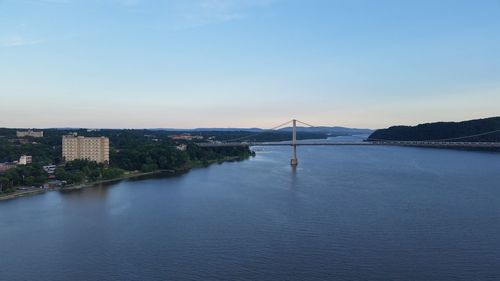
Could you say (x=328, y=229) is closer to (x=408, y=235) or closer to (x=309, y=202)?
(x=408, y=235)

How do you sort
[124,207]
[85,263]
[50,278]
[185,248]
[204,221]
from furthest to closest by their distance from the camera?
[124,207], [204,221], [185,248], [85,263], [50,278]

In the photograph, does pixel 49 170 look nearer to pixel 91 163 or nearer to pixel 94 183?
pixel 91 163

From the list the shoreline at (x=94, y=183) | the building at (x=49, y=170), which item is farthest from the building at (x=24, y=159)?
the shoreline at (x=94, y=183)

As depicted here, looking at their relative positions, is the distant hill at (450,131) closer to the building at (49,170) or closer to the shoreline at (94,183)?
the shoreline at (94,183)

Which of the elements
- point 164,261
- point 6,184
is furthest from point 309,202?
point 6,184

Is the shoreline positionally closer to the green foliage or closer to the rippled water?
the green foliage

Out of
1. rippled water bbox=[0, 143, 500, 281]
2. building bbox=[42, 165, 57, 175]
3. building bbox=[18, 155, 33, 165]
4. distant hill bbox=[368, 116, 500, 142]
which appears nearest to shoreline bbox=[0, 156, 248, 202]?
rippled water bbox=[0, 143, 500, 281]
